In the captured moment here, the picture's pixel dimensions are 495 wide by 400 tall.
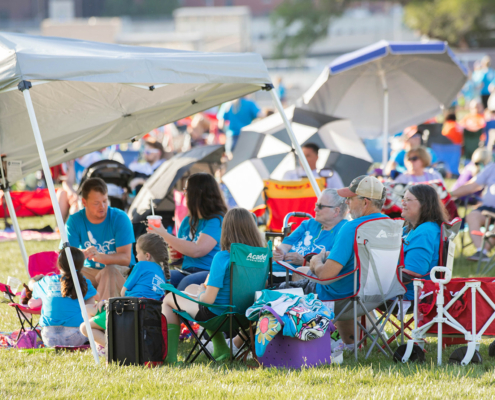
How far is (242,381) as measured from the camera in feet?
13.3

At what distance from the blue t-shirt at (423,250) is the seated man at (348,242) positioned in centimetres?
47

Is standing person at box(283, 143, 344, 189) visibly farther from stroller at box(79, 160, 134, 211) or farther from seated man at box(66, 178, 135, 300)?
seated man at box(66, 178, 135, 300)

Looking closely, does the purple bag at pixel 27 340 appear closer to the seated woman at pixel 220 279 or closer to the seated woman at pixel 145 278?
the seated woman at pixel 145 278

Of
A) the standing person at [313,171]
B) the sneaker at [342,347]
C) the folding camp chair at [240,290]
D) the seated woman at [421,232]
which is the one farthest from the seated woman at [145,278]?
the standing person at [313,171]

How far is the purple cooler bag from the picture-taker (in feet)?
14.2

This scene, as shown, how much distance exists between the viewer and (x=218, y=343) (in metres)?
4.82

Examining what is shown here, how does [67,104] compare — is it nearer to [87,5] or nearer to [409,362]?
[409,362]

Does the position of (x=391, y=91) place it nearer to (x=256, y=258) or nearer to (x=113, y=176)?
(x=113, y=176)

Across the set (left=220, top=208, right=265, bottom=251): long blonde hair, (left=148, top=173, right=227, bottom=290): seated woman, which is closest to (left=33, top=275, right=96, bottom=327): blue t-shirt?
(left=148, top=173, right=227, bottom=290): seated woman

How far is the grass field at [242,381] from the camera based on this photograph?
379cm

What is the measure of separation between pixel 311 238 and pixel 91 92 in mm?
2358

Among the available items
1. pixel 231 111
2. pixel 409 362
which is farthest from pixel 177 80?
pixel 231 111

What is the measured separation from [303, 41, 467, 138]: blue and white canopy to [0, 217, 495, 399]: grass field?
5611 mm

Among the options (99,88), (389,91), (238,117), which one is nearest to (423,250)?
(99,88)
